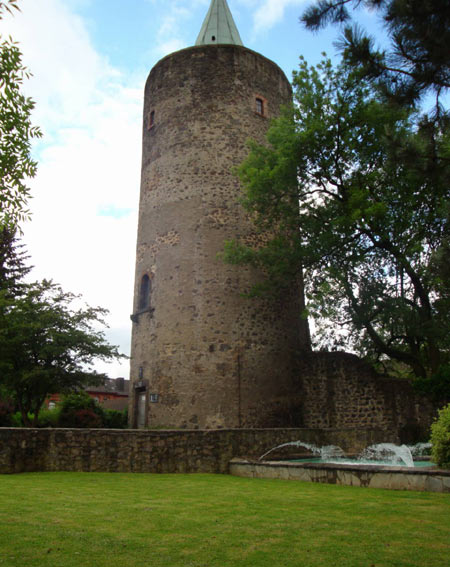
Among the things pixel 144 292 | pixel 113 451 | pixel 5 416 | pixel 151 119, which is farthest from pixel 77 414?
pixel 151 119

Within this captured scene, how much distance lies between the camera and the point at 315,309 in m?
16.5

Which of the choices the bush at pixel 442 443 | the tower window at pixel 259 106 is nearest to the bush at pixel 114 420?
the tower window at pixel 259 106

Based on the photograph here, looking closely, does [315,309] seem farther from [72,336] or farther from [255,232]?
[72,336]

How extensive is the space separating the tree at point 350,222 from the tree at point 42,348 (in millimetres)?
5696

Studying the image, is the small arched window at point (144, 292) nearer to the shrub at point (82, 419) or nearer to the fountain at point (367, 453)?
the shrub at point (82, 419)

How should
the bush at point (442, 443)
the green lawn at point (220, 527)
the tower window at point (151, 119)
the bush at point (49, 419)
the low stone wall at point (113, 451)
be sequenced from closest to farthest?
the green lawn at point (220, 527), the bush at point (442, 443), the low stone wall at point (113, 451), the bush at point (49, 419), the tower window at point (151, 119)

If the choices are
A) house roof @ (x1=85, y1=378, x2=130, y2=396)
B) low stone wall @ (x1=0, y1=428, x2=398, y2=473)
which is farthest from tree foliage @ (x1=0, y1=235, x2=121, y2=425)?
house roof @ (x1=85, y1=378, x2=130, y2=396)

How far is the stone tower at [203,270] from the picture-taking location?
1700 cm

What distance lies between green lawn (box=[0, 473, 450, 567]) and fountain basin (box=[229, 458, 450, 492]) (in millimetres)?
334

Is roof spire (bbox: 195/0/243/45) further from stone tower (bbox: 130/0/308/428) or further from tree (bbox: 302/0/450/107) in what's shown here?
tree (bbox: 302/0/450/107)

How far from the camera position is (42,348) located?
634 inches

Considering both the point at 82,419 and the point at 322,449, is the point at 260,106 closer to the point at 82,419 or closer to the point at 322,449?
the point at 322,449

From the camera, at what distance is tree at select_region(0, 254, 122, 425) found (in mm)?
15812

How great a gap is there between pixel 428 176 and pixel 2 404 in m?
17.8
